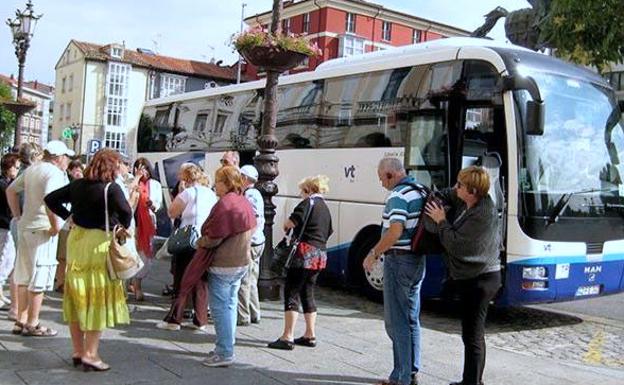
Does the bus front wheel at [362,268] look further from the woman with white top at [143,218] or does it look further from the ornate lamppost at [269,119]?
the woman with white top at [143,218]

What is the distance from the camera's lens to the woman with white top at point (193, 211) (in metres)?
7.23

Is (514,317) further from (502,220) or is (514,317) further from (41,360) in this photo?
(41,360)

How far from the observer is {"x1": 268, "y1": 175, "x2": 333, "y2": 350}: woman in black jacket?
664cm

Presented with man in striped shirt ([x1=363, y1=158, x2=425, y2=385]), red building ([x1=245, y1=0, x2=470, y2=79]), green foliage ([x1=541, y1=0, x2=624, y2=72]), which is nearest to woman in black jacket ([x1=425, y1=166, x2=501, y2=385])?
man in striped shirt ([x1=363, y1=158, x2=425, y2=385])

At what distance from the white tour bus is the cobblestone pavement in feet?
1.46

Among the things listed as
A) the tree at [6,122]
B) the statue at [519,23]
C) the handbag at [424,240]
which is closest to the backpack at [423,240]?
the handbag at [424,240]

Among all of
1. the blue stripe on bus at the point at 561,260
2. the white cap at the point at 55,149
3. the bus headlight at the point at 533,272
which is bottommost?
the bus headlight at the point at 533,272

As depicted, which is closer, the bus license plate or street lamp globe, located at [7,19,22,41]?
the bus license plate

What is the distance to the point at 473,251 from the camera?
17.1 feet

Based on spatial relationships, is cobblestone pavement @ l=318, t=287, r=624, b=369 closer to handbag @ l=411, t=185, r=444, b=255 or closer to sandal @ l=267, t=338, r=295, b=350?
sandal @ l=267, t=338, r=295, b=350

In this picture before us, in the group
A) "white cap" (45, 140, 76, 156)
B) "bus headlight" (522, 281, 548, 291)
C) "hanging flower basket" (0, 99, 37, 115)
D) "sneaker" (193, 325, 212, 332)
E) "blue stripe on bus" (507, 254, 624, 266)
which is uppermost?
"hanging flower basket" (0, 99, 37, 115)

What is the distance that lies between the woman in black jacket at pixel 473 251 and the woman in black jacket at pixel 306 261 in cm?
161

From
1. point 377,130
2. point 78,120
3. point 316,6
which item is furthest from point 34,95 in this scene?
point 377,130

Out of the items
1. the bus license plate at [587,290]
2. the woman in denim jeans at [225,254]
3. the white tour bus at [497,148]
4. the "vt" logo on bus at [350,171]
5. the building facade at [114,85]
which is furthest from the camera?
the building facade at [114,85]
